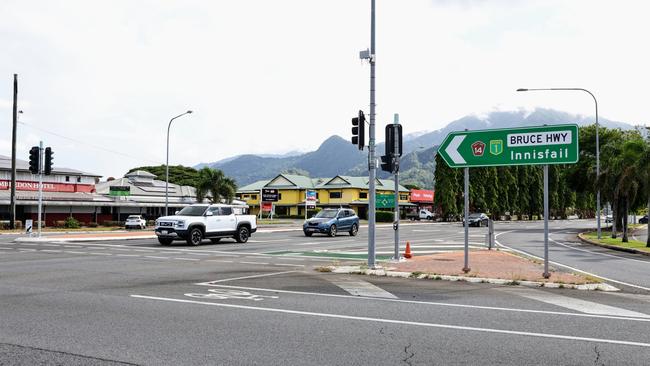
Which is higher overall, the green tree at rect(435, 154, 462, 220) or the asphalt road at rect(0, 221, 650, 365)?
the green tree at rect(435, 154, 462, 220)

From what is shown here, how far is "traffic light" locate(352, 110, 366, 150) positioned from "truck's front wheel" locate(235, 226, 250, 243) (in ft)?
42.8

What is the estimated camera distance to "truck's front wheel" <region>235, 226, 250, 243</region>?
2733cm

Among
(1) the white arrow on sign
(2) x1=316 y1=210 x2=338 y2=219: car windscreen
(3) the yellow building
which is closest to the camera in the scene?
(1) the white arrow on sign

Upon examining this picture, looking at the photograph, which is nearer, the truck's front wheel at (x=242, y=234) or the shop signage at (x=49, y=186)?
the truck's front wheel at (x=242, y=234)

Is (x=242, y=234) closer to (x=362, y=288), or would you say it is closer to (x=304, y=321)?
(x=362, y=288)

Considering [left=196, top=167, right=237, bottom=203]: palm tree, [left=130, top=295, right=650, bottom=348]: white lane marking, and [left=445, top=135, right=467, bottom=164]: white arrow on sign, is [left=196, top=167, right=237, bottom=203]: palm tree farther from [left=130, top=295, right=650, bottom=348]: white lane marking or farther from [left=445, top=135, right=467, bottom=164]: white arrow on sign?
[left=130, top=295, right=650, bottom=348]: white lane marking

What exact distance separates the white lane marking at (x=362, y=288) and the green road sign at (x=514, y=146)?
14.6 ft

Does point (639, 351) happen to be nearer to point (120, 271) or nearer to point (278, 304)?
point (278, 304)

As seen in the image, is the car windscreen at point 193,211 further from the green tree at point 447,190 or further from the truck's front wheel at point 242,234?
the green tree at point 447,190

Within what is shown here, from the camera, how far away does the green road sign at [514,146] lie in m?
12.8

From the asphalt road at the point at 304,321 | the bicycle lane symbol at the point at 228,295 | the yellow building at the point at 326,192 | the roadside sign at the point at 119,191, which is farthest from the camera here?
Result: the yellow building at the point at 326,192

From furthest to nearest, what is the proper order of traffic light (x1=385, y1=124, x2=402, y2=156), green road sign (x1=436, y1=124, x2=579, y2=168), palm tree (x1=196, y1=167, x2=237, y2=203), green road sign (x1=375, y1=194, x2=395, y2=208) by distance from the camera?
green road sign (x1=375, y1=194, x2=395, y2=208) → palm tree (x1=196, y1=167, x2=237, y2=203) → traffic light (x1=385, y1=124, x2=402, y2=156) → green road sign (x1=436, y1=124, x2=579, y2=168)

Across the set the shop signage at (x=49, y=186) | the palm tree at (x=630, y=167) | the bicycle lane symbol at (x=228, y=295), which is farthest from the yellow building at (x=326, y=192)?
the bicycle lane symbol at (x=228, y=295)

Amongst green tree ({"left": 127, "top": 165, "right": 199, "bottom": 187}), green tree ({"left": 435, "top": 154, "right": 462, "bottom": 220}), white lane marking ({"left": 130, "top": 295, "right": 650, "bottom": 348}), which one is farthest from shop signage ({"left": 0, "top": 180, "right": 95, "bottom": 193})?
green tree ({"left": 127, "top": 165, "right": 199, "bottom": 187})
